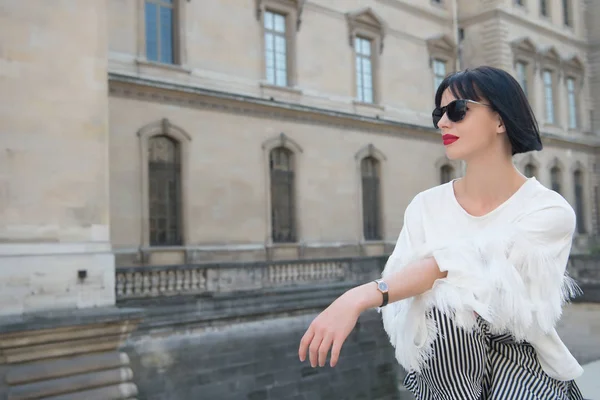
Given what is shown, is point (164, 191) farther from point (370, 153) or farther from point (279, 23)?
point (370, 153)

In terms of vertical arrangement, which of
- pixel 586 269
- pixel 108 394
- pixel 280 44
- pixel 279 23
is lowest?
pixel 108 394

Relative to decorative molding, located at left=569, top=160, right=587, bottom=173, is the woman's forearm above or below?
below

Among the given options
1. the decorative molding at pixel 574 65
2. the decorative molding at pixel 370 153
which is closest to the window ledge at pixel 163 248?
the decorative molding at pixel 370 153

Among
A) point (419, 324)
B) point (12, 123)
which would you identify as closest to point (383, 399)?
point (12, 123)

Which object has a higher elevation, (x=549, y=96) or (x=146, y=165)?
(x=549, y=96)

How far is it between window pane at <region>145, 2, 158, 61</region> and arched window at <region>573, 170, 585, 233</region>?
21.5m

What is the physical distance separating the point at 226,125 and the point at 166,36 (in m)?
2.79

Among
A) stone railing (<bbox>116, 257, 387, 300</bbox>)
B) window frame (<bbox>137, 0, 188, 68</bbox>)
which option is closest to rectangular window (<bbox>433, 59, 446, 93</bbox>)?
stone railing (<bbox>116, 257, 387, 300</bbox>)

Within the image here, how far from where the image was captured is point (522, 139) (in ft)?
6.23

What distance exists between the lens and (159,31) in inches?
671

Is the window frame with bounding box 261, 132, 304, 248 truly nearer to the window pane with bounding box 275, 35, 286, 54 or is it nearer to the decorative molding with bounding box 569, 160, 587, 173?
the window pane with bounding box 275, 35, 286, 54

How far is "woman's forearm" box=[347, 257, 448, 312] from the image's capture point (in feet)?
5.29

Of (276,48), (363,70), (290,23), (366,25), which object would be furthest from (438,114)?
(366,25)

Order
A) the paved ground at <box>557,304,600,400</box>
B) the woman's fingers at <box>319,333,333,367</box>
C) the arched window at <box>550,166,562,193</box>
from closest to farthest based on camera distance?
the woman's fingers at <box>319,333,333,367</box> → the paved ground at <box>557,304,600,400</box> → the arched window at <box>550,166,562,193</box>
